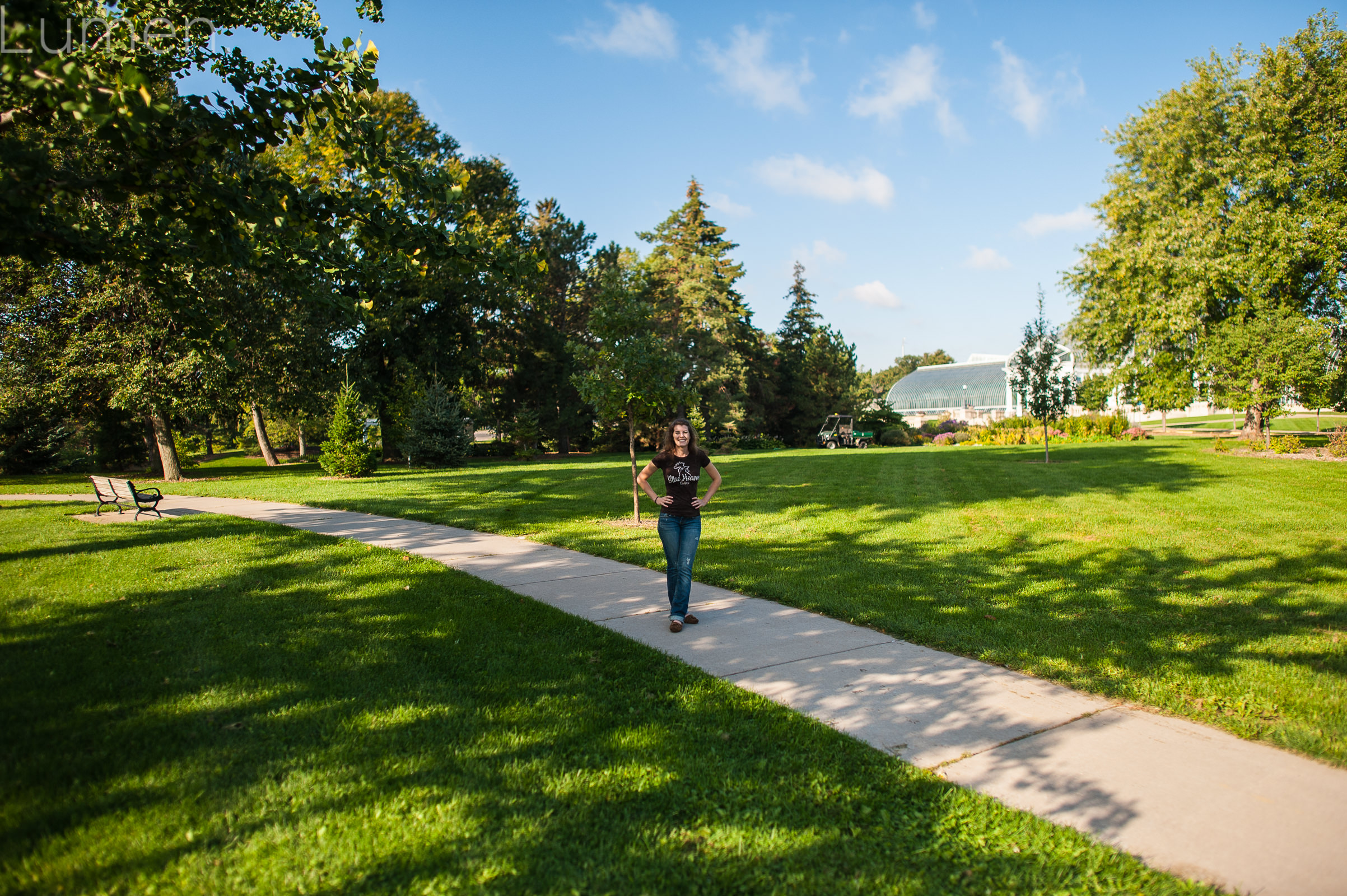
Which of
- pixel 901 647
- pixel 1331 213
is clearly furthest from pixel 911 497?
pixel 1331 213

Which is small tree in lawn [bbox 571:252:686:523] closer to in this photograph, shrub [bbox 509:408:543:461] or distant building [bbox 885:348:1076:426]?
shrub [bbox 509:408:543:461]

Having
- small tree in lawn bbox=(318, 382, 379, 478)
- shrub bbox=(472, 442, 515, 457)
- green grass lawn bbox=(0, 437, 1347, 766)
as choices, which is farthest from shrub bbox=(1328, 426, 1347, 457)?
shrub bbox=(472, 442, 515, 457)

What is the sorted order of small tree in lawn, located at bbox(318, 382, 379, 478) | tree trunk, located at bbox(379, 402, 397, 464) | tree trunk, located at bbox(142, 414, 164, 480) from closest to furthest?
small tree in lawn, located at bbox(318, 382, 379, 478), tree trunk, located at bbox(142, 414, 164, 480), tree trunk, located at bbox(379, 402, 397, 464)

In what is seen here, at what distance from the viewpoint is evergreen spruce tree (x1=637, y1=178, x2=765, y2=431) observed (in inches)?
1626

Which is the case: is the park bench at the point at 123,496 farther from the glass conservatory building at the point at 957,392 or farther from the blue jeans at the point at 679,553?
the glass conservatory building at the point at 957,392

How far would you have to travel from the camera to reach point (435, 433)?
27.6 m

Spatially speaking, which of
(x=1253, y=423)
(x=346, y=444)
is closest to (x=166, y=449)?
(x=346, y=444)

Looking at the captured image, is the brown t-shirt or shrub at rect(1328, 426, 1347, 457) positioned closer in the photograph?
the brown t-shirt

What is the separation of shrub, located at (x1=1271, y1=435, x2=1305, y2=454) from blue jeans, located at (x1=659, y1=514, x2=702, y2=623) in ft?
79.6

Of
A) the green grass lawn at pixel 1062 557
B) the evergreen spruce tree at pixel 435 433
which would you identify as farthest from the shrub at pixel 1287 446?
the evergreen spruce tree at pixel 435 433

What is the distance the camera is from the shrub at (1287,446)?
2134cm

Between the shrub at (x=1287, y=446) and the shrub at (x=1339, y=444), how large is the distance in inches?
35.2

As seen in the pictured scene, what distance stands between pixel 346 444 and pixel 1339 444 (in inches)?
1179

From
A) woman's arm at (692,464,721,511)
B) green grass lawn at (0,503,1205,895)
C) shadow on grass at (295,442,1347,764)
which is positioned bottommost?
shadow on grass at (295,442,1347,764)
